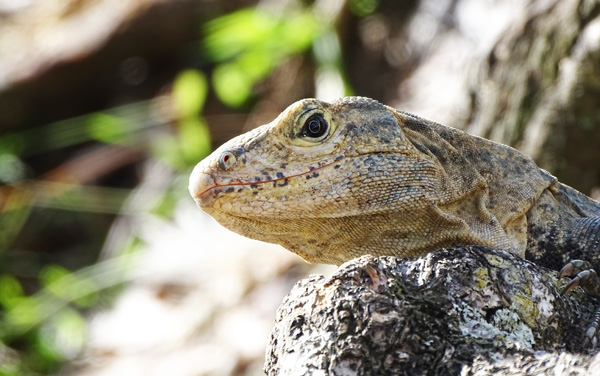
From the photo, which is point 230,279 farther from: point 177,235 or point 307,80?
point 307,80

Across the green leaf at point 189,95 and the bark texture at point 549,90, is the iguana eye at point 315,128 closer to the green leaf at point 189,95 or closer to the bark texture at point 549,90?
the bark texture at point 549,90

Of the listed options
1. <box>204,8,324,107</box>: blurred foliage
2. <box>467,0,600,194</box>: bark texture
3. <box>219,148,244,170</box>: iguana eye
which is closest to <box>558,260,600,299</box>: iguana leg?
<box>219,148,244,170</box>: iguana eye

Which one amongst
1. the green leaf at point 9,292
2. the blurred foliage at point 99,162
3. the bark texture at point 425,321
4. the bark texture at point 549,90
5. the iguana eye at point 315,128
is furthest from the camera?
the green leaf at point 9,292

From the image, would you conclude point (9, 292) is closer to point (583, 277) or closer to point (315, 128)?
point (315, 128)

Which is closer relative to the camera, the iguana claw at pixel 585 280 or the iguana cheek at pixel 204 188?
the iguana claw at pixel 585 280

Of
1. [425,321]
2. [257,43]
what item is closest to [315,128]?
[425,321]

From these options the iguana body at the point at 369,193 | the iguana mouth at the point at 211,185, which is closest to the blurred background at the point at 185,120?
the iguana body at the point at 369,193
